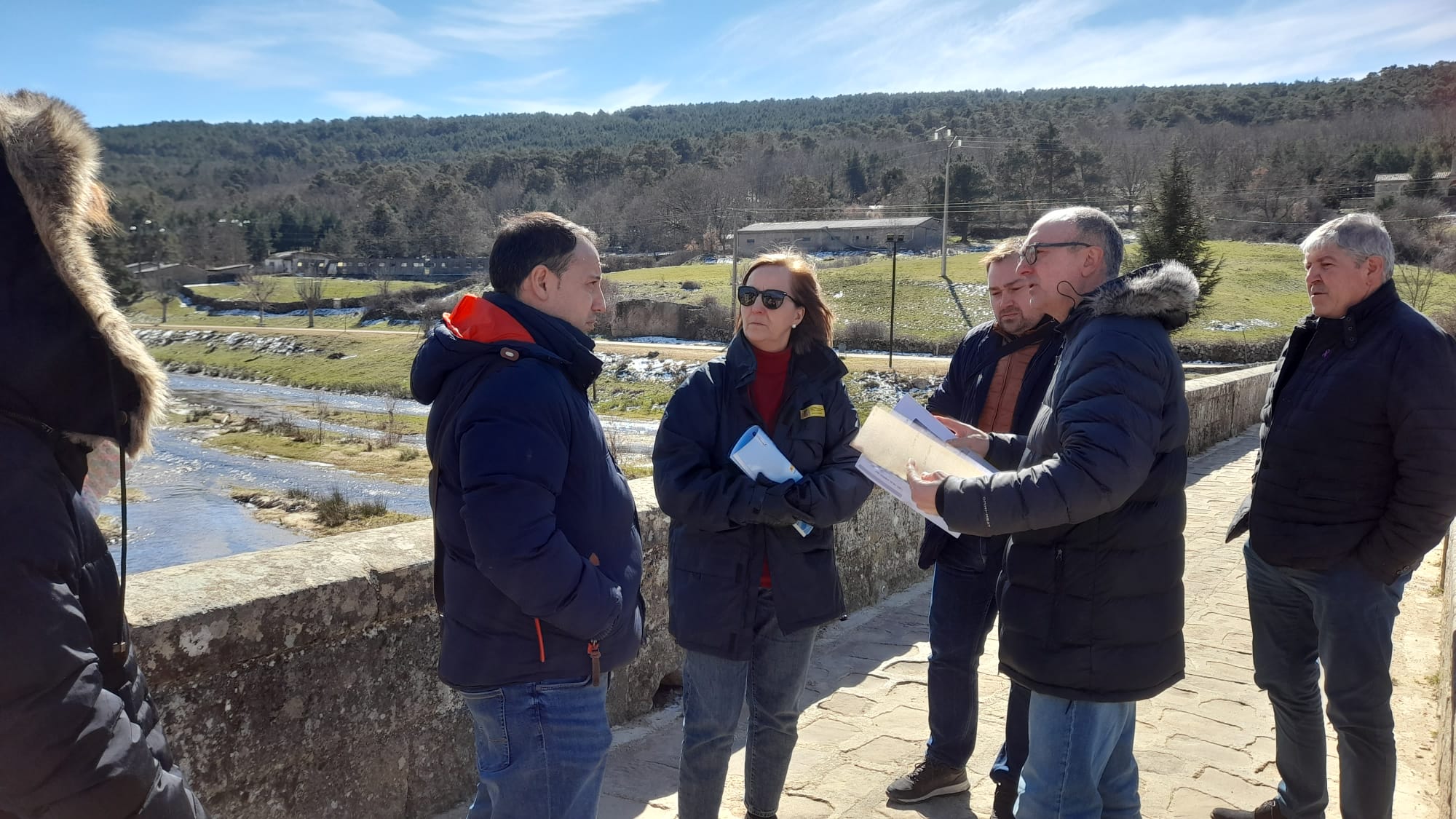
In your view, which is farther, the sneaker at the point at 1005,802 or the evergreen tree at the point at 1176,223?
the evergreen tree at the point at 1176,223

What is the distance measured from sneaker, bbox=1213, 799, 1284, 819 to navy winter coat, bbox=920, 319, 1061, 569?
113 centimetres

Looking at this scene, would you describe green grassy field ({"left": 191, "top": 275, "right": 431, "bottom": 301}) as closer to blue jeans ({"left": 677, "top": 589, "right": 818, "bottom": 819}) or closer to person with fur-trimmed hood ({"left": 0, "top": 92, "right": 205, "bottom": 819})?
blue jeans ({"left": 677, "top": 589, "right": 818, "bottom": 819})

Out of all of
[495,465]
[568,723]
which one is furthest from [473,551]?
[568,723]

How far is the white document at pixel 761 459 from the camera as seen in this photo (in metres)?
2.75

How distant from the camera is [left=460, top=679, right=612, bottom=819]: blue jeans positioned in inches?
82.5

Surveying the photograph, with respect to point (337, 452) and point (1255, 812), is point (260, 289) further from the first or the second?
point (1255, 812)

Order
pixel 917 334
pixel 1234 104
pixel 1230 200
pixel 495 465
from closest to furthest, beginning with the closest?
pixel 495 465, pixel 917 334, pixel 1230 200, pixel 1234 104

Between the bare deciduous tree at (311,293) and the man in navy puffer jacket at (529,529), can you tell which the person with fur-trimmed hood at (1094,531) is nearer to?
the man in navy puffer jacket at (529,529)

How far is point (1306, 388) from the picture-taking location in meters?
3.02

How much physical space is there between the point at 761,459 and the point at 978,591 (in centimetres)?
107

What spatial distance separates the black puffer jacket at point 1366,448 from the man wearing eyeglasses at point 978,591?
2.56ft

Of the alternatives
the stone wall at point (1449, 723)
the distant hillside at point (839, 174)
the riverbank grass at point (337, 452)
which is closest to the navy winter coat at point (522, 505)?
the stone wall at point (1449, 723)

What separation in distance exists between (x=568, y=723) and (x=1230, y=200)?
79.4 meters

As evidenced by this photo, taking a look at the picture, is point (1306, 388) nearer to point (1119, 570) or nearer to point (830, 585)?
Answer: point (1119, 570)
